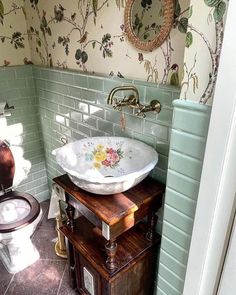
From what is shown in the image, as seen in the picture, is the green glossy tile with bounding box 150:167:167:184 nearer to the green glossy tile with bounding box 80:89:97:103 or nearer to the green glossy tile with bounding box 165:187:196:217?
the green glossy tile with bounding box 165:187:196:217

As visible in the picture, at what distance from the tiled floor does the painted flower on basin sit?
94 centimetres

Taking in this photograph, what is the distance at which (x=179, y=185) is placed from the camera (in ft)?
Result: 2.90

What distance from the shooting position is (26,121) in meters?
2.08

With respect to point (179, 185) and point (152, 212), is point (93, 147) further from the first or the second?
point (179, 185)

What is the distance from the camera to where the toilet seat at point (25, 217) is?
4.94 ft

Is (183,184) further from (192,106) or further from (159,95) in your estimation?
(159,95)

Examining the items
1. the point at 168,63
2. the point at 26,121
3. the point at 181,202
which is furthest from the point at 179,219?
the point at 26,121

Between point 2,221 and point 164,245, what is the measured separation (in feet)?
3.74

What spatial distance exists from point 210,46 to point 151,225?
86 centimetres

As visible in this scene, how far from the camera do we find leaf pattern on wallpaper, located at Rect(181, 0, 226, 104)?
64 cm

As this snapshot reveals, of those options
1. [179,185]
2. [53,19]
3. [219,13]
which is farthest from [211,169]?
[53,19]

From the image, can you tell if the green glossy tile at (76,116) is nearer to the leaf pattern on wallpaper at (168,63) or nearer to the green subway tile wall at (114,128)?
the green subway tile wall at (114,128)

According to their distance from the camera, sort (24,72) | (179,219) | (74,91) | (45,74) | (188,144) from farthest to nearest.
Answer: (24,72)
(45,74)
(74,91)
(179,219)
(188,144)

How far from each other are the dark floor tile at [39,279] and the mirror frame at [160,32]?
1582 mm
